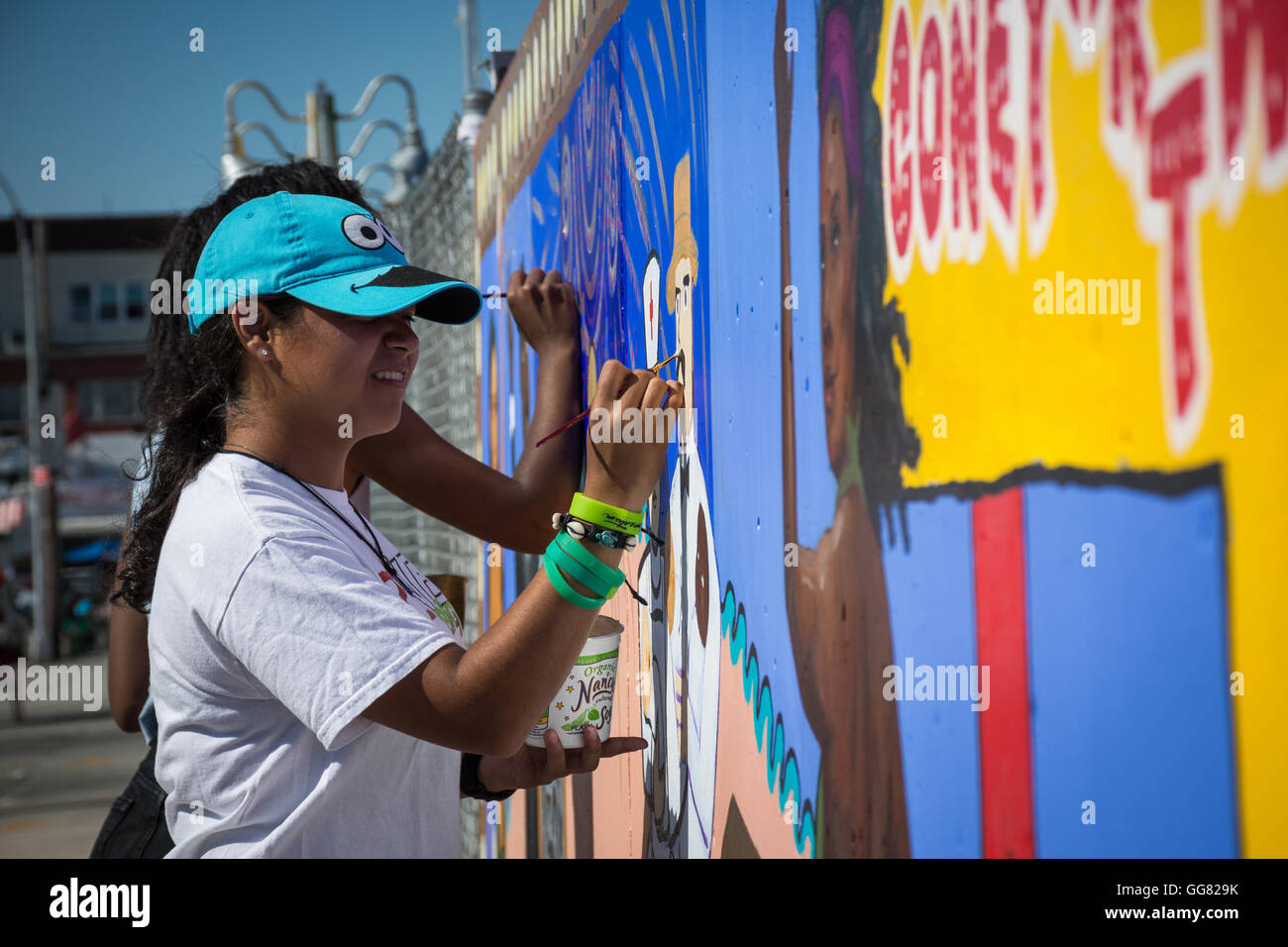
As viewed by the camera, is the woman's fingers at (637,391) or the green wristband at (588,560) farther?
the woman's fingers at (637,391)

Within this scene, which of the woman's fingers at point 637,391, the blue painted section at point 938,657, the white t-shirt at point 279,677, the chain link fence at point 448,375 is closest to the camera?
the blue painted section at point 938,657

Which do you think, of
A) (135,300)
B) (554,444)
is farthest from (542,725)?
(135,300)

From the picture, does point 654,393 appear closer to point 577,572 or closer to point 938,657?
point 577,572

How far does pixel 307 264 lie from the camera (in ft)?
5.81

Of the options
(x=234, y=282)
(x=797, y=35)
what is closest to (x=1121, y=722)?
(x=797, y=35)

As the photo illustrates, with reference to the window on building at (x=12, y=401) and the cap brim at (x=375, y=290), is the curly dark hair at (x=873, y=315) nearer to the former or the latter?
the cap brim at (x=375, y=290)

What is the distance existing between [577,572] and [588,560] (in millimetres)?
22

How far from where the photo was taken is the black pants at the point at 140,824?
2125 millimetres

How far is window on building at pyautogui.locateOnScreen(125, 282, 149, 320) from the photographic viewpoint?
41.2m

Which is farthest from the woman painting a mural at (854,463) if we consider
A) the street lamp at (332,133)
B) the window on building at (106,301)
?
the window on building at (106,301)

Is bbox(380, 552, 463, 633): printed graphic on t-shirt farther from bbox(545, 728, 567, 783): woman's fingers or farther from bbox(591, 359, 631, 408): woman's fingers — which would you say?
bbox(591, 359, 631, 408): woman's fingers

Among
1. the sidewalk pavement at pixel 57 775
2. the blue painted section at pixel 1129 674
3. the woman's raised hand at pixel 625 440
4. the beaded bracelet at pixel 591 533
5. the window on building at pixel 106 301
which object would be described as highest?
the window on building at pixel 106 301
